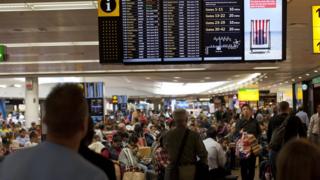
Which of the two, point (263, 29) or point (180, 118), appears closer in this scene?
point (263, 29)

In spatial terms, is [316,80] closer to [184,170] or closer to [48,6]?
[48,6]

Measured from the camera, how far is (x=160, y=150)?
28.4ft

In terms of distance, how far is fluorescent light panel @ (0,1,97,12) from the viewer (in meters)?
9.20

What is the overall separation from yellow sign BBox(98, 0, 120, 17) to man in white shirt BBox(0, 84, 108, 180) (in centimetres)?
460

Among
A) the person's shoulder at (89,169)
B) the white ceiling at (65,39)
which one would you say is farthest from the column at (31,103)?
the person's shoulder at (89,169)

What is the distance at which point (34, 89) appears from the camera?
81.3ft

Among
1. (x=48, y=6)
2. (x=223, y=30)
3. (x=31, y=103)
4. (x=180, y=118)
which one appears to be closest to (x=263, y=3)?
(x=223, y=30)

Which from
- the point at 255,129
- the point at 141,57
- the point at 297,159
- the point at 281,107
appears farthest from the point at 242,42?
the point at 297,159

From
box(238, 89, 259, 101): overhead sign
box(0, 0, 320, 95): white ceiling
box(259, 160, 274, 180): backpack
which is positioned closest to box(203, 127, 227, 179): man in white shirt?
box(259, 160, 274, 180): backpack

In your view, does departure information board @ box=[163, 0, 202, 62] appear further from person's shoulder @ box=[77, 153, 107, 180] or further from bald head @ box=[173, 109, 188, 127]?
person's shoulder @ box=[77, 153, 107, 180]

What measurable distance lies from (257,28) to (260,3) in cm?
33

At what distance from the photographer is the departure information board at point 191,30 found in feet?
22.8

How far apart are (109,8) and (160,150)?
277 cm

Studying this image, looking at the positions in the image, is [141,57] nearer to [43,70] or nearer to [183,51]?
[183,51]
